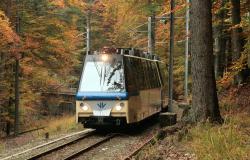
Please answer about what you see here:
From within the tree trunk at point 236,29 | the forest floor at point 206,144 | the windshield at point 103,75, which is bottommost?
the forest floor at point 206,144

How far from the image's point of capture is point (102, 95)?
1884 centimetres

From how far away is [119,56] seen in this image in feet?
63.5

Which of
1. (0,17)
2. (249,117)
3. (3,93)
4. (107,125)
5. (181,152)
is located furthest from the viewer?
(3,93)

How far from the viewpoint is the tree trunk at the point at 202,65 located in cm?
1488

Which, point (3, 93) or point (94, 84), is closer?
point (94, 84)

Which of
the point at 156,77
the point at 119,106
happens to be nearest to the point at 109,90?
the point at 119,106

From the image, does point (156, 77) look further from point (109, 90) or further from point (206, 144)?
point (206, 144)

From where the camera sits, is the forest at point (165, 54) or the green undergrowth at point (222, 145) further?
the forest at point (165, 54)

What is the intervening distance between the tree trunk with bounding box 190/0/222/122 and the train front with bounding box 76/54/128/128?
4.12m

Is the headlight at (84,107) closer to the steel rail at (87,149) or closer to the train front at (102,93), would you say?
the train front at (102,93)

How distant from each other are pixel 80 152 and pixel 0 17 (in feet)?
42.1

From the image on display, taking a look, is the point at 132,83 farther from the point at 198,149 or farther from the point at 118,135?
the point at 198,149

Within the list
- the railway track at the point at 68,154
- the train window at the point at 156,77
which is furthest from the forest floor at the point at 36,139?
the train window at the point at 156,77

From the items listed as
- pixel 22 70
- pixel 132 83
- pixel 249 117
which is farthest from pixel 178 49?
pixel 249 117
